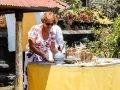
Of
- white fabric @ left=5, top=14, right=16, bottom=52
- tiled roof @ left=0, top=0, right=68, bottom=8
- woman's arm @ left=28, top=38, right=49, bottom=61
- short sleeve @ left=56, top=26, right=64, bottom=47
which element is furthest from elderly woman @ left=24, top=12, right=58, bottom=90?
white fabric @ left=5, top=14, right=16, bottom=52

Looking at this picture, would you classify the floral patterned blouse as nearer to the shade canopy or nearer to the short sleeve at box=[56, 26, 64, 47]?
the shade canopy

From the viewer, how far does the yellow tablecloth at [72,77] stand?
6602 mm

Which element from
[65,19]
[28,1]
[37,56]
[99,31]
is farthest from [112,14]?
[28,1]

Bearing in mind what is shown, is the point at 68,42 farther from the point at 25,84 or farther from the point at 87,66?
the point at 87,66

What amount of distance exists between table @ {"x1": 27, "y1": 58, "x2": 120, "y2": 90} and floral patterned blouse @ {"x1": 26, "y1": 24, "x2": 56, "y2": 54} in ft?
1.47

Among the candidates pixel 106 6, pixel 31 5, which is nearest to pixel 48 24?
pixel 31 5

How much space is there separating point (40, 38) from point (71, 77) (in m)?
1.01

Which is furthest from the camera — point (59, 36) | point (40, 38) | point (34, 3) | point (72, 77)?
point (59, 36)

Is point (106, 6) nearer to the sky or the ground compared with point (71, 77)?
nearer to the sky

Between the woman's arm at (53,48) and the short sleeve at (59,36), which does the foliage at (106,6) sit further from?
the woman's arm at (53,48)

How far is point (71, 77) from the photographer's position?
21.7 ft

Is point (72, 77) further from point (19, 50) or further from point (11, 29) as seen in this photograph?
point (11, 29)

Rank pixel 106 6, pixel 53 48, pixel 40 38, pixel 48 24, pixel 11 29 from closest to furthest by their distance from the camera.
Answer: pixel 48 24 → pixel 40 38 → pixel 53 48 → pixel 11 29 → pixel 106 6

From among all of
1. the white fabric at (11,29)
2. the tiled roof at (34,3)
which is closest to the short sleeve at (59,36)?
the tiled roof at (34,3)
